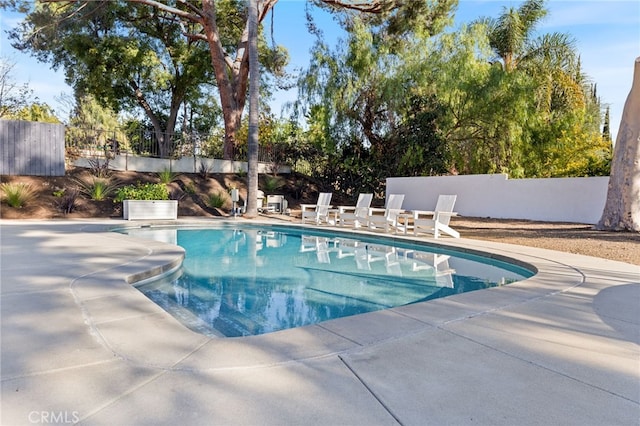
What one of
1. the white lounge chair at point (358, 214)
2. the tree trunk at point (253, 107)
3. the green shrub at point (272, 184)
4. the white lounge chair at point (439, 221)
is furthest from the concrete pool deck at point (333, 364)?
the green shrub at point (272, 184)

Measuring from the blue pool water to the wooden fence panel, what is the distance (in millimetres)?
6334

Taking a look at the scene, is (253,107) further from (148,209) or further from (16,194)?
(16,194)

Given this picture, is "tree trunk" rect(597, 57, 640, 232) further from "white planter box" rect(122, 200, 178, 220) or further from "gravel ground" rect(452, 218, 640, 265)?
"white planter box" rect(122, 200, 178, 220)

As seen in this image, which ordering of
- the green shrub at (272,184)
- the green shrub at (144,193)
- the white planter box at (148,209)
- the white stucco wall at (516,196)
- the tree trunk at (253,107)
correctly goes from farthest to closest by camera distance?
1. the green shrub at (272,184)
2. the tree trunk at (253,107)
3. the green shrub at (144,193)
4. the white planter box at (148,209)
5. the white stucco wall at (516,196)

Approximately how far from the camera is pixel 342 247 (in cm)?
821

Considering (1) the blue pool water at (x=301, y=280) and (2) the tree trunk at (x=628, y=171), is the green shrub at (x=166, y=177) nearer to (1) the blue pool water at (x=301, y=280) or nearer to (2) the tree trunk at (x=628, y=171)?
(1) the blue pool water at (x=301, y=280)

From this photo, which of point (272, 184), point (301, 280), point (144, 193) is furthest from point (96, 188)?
point (301, 280)

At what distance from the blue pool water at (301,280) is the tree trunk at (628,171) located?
436cm

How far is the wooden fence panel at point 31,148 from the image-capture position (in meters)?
11.3

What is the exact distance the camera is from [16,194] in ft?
33.9

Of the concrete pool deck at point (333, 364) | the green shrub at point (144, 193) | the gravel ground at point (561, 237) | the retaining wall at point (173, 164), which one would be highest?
the retaining wall at point (173, 164)

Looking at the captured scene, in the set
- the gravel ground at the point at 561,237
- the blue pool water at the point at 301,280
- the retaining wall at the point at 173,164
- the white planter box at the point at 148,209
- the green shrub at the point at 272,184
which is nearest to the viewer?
the blue pool water at the point at 301,280

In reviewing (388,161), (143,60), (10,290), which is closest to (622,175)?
(388,161)

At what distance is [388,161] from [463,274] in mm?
11653
